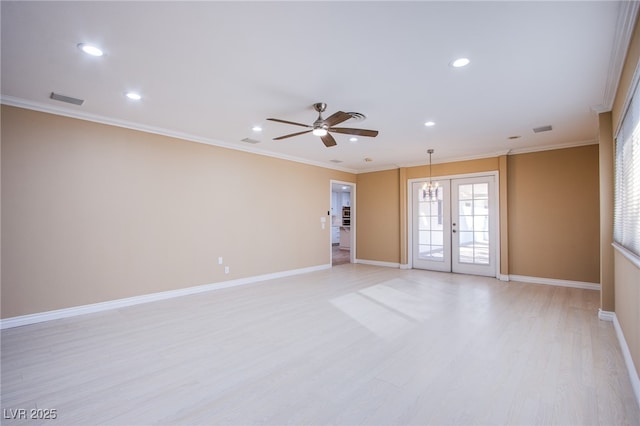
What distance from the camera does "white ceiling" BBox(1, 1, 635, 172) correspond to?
2.15 meters

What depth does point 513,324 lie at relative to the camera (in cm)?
370

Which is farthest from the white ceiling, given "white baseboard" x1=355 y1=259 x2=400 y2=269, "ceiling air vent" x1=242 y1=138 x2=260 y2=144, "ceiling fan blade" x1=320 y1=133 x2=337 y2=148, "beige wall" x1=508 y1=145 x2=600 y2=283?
"white baseboard" x1=355 y1=259 x2=400 y2=269

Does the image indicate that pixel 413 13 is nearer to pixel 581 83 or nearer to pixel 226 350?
pixel 581 83

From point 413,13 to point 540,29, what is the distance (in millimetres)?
1012

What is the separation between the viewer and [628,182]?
111 inches

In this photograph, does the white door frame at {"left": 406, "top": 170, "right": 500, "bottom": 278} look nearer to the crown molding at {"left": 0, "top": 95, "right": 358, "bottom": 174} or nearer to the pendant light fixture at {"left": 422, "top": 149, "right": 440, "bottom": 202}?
the pendant light fixture at {"left": 422, "top": 149, "right": 440, "bottom": 202}

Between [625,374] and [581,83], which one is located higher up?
[581,83]

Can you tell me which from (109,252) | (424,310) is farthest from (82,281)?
(424,310)

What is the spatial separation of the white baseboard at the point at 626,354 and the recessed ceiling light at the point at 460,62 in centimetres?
277

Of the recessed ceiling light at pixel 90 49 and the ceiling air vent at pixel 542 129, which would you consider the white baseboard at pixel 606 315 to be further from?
the recessed ceiling light at pixel 90 49

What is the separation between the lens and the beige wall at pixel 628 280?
2.30 metres

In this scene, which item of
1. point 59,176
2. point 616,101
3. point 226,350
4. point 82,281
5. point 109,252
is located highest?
point 616,101

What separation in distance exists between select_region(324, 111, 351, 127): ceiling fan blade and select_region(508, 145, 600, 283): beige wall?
460 cm

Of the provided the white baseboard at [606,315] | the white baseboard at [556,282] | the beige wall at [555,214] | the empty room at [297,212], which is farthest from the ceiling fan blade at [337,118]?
the white baseboard at [556,282]
